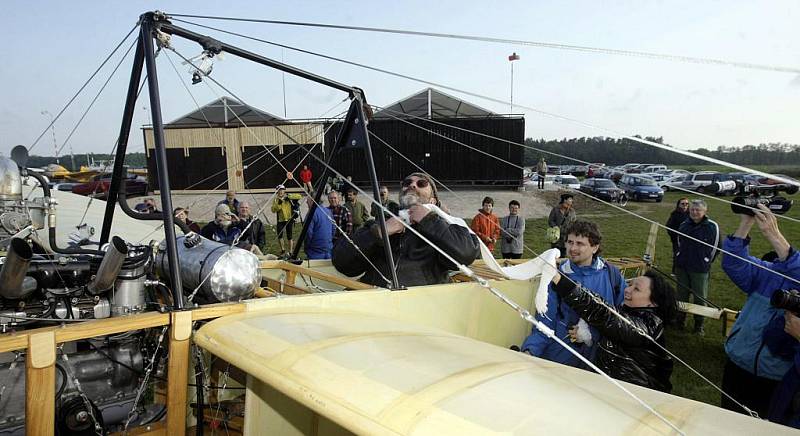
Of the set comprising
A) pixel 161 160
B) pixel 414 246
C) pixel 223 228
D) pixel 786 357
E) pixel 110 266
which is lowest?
pixel 786 357

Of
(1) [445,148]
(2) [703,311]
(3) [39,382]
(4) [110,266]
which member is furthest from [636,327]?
(1) [445,148]

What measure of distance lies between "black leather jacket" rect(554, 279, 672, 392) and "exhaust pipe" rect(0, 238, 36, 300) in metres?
2.58

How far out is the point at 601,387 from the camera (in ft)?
5.26

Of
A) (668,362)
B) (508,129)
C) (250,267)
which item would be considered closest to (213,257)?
(250,267)

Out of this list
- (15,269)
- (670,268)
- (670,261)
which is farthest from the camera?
(670,261)

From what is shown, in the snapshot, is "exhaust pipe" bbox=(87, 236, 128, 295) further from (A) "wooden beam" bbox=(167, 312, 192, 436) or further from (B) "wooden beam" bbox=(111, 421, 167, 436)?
(B) "wooden beam" bbox=(111, 421, 167, 436)

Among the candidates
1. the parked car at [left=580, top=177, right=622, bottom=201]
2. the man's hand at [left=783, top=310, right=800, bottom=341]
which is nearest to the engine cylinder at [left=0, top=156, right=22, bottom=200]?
the man's hand at [left=783, top=310, right=800, bottom=341]

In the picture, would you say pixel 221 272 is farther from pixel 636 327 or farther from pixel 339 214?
pixel 339 214

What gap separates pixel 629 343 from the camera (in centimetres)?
256

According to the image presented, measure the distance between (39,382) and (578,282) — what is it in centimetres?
276

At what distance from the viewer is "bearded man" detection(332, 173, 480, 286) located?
10.0 ft

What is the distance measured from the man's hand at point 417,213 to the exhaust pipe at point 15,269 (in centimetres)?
201

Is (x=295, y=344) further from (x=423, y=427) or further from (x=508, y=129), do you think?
(x=508, y=129)

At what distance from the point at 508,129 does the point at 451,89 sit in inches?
782
